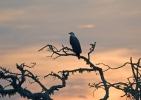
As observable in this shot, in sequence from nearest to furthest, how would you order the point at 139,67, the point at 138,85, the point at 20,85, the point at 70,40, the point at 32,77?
the point at 138,85, the point at 139,67, the point at 20,85, the point at 32,77, the point at 70,40

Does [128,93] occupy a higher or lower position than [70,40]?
lower

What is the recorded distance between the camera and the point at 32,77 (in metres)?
19.4

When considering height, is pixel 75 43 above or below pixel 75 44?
above

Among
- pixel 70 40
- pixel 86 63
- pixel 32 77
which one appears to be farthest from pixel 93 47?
pixel 70 40

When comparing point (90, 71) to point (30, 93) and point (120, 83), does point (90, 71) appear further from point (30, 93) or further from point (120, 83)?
point (30, 93)

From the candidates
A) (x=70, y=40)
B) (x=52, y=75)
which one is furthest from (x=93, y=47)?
(x=70, y=40)

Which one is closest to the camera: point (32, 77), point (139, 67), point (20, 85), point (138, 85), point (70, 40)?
point (138, 85)

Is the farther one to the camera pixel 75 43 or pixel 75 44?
pixel 75 43

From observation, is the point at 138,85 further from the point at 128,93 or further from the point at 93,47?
the point at 93,47

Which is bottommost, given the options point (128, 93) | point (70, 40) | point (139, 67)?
point (128, 93)

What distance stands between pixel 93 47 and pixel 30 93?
149 inches

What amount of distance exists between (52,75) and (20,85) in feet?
4.95

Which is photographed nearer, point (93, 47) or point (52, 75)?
point (93, 47)

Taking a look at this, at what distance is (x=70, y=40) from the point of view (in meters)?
22.6
